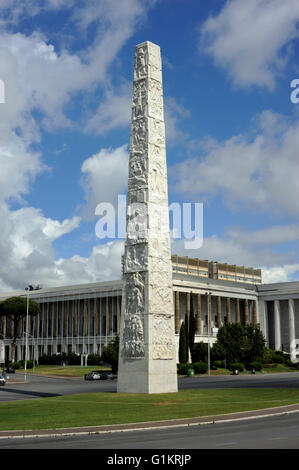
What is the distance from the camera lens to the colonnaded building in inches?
4129

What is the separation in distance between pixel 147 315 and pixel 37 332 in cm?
9019

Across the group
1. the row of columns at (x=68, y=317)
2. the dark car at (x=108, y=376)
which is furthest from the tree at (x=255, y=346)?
the row of columns at (x=68, y=317)

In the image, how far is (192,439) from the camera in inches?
647

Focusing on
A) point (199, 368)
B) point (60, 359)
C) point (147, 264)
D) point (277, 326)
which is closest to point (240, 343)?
point (199, 368)

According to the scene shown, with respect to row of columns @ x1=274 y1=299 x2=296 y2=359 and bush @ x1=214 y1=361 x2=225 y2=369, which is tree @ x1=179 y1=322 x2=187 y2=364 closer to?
bush @ x1=214 y1=361 x2=225 y2=369

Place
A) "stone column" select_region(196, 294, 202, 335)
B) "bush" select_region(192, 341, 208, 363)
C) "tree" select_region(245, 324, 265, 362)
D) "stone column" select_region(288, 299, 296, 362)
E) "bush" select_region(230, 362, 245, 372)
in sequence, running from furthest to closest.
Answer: "stone column" select_region(288, 299, 296, 362) < "stone column" select_region(196, 294, 202, 335) < "bush" select_region(192, 341, 208, 363) < "tree" select_region(245, 324, 265, 362) < "bush" select_region(230, 362, 245, 372)

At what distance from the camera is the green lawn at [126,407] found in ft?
72.8

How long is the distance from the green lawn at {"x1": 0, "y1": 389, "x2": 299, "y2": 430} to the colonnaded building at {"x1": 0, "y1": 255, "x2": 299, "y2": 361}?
69155 mm

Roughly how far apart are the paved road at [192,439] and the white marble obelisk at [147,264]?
12325 mm

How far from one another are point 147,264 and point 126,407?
30.3 feet

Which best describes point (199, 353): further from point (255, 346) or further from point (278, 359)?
point (278, 359)

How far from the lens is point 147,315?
107ft

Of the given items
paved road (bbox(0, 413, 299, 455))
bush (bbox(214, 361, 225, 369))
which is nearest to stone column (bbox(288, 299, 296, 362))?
bush (bbox(214, 361, 225, 369))
